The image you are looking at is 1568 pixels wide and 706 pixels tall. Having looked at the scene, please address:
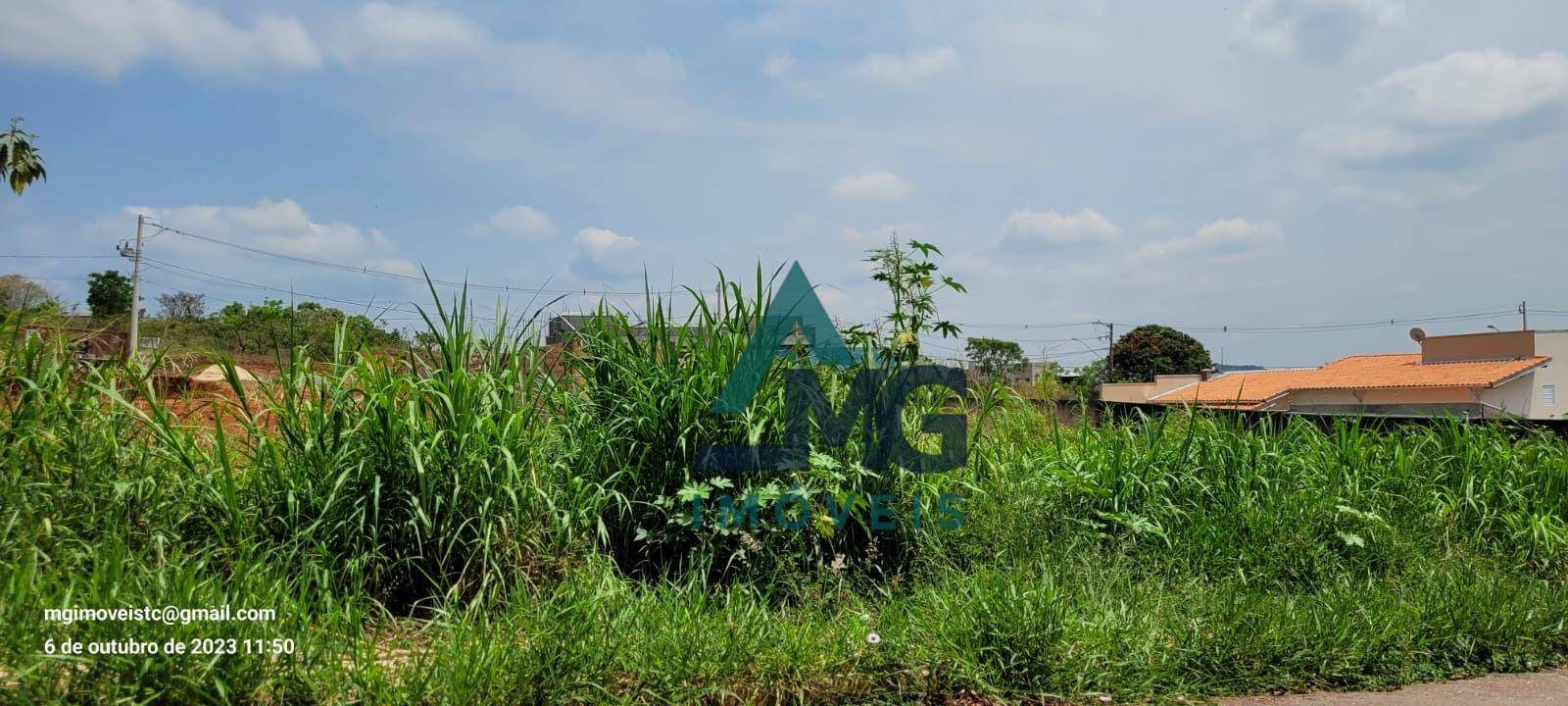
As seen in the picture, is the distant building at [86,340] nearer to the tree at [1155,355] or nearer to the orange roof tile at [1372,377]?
the orange roof tile at [1372,377]

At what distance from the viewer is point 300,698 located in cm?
293

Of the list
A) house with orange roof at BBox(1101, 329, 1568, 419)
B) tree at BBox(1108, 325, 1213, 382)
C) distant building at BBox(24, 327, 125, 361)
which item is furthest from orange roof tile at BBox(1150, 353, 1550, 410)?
distant building at BBox(24, 327, 125, 361)

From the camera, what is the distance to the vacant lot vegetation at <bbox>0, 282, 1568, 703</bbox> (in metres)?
3.16

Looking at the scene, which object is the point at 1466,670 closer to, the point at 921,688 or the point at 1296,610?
the point at 1296,610

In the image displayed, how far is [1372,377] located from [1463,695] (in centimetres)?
3588

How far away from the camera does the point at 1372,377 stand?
1339 inches

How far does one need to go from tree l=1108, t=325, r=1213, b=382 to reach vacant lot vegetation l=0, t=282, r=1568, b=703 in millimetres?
56445

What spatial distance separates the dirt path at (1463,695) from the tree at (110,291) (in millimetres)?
44057

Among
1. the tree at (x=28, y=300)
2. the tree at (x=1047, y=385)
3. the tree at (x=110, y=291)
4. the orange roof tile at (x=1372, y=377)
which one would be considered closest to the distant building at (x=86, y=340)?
the tree at (x=28, y=300)

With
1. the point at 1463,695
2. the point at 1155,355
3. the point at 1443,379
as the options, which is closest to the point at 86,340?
the point at 1463,695

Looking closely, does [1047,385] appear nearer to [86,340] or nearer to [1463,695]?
[1463,695]

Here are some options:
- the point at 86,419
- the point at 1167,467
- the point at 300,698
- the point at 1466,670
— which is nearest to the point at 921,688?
the point at 300,698

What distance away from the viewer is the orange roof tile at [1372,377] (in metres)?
30.0

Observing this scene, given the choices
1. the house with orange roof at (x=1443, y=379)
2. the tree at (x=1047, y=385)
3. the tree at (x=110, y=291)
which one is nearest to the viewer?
the tree at (x=1047, y=385)
